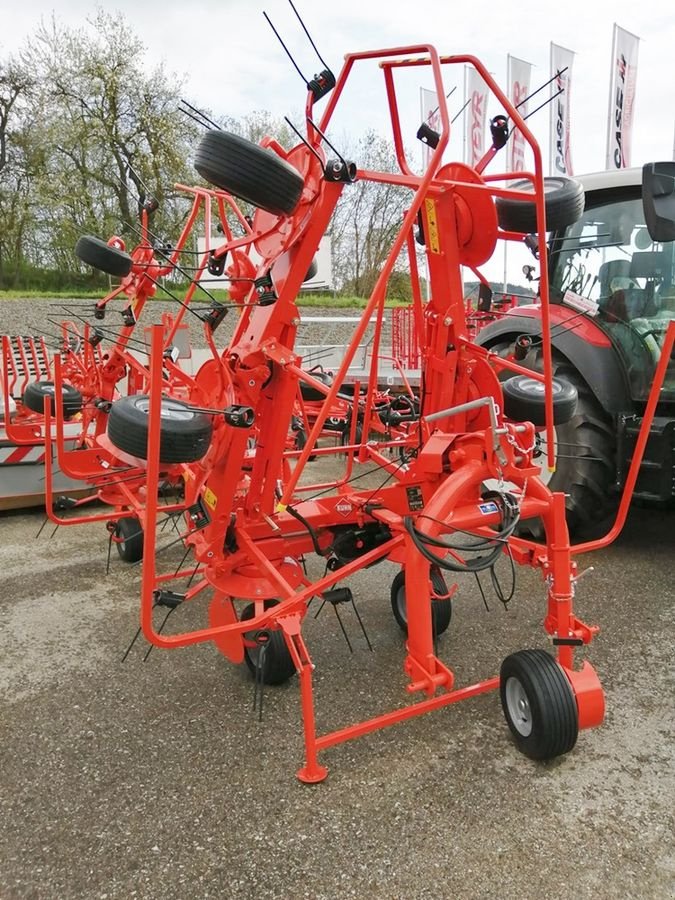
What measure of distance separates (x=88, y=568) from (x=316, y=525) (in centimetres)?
203

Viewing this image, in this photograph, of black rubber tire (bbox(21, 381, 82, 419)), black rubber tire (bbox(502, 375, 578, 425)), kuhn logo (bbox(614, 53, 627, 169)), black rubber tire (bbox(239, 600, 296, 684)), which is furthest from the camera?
kuhn logo (bbox(614, 53, 627, 169))

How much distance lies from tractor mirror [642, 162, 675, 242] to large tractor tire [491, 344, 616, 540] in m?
1.53

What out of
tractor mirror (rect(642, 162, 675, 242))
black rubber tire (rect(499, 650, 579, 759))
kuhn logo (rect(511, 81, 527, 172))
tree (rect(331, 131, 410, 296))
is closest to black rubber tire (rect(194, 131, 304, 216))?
tractor mirror (rect(642, 162, 675, 242))

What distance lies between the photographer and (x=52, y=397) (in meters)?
4.65

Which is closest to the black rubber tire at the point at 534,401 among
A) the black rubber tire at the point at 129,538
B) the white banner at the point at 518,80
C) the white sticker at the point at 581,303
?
the white sticker at the point at 581,303

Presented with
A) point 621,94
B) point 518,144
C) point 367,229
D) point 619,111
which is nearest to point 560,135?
point 518,144

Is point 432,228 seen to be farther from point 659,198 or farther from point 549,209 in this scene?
point 659,198

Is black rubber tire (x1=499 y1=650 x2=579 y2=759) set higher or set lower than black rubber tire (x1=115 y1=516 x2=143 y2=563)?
higher

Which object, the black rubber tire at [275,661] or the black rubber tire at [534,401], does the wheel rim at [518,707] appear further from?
the black rubber tire at [534,401]

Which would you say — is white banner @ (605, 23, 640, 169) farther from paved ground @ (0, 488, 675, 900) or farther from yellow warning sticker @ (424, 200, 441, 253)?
paved ground @ (0, 488, 675, 900)

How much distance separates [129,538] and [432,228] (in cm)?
272

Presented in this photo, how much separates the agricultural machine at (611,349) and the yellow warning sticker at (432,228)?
58.8 inches

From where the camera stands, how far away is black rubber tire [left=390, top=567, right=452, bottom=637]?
10.1 feet

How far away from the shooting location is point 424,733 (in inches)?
94.1
